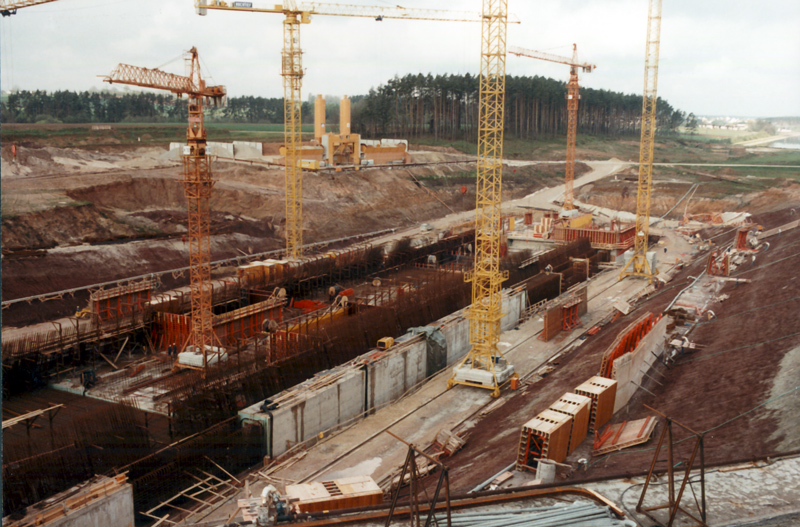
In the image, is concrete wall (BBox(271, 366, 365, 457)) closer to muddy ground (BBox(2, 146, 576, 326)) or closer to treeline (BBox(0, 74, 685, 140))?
muddy ground (BBox(2, 146, 576, 326))

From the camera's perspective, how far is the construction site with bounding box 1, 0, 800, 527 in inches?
605

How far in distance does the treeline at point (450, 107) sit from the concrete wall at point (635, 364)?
8220 centimetres

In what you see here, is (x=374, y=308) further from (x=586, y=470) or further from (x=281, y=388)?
(x=586, y=470)

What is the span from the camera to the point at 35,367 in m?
26.1

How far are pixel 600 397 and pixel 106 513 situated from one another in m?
14.2

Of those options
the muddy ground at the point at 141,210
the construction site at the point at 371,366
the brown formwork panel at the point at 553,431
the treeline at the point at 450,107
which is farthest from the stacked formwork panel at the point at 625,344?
the treeline at the point at 450,107

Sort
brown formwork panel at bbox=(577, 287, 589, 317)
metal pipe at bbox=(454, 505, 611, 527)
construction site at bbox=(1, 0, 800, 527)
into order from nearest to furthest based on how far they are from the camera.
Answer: metal pipe at bbox=(454, 505, 611, 527)
construction site at bbox=(1, 0, 800, 527)
brown formwork panel at bbox=(577, 287, 589, 317)

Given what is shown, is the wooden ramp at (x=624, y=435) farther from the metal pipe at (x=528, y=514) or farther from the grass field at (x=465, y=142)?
the grass field at (x=465, y=142)

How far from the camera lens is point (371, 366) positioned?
83.7 ft

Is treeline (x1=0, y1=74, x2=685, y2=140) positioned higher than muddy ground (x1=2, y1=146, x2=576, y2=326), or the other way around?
treeline (x1=0, y1=74, x2=685, y2=140)

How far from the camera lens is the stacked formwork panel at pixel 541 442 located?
18.2 m

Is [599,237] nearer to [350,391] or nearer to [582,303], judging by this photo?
[582,303]

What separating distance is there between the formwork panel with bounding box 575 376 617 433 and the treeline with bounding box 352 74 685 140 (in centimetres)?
8604

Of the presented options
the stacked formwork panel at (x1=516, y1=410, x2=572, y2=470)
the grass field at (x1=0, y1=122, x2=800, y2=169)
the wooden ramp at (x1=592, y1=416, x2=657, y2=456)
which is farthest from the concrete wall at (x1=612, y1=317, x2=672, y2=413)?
the grass field at (x1=0, y1=122, x2=800, y2=169)
